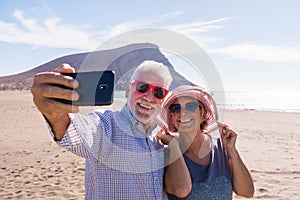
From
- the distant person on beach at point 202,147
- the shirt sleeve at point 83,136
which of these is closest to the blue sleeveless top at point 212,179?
the distant person on beach at point 202,147

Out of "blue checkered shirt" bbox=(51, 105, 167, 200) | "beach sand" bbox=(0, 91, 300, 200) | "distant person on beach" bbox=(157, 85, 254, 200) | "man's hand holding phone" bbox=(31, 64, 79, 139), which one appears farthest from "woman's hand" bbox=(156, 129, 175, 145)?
"beach sand" bbox=(0, 91, 300, 200)

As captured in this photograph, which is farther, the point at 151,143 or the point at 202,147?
the point at 202,147

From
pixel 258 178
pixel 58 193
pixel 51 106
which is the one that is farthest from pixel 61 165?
pixel 51 106

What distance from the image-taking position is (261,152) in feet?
37.4

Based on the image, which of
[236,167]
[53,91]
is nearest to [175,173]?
[236,167]

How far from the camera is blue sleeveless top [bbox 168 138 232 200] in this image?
2570mm

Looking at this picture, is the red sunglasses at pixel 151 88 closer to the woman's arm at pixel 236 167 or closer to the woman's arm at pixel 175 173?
the woman's arm at pixel 175 173

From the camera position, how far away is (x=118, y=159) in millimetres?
2166

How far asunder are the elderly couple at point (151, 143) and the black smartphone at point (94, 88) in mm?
41

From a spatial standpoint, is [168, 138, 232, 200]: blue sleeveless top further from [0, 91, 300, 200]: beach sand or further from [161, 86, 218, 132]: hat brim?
[0, 91, 300, 200]: beach sand

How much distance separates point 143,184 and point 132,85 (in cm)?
65

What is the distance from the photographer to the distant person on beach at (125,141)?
6.45 ft

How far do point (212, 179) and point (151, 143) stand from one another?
1.88ft

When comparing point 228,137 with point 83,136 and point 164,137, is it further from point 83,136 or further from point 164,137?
point 83,136
